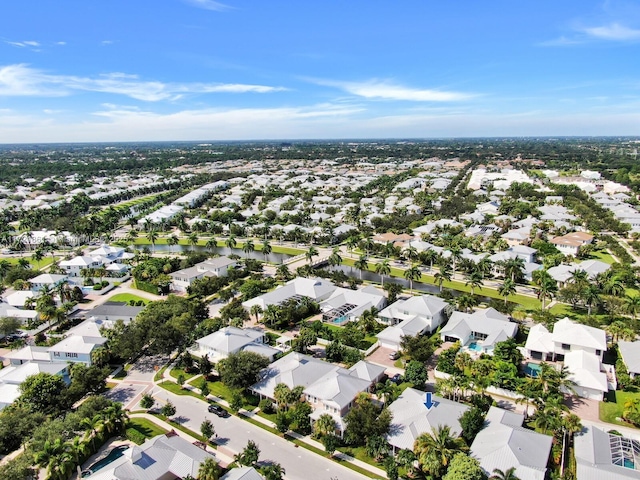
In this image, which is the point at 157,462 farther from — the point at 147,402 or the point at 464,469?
the point at 464,469

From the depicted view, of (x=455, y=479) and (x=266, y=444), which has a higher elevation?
(x=455, y=479)

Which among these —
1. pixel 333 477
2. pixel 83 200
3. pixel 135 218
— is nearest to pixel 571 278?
pixel 333 477

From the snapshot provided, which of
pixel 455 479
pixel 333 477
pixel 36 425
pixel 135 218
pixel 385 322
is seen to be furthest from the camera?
pixel 135 218

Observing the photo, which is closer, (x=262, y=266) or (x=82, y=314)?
(x=82, y=314)

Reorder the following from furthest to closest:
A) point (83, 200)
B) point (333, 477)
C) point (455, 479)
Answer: point (83, 200), point (333, 477), point (455, 479)

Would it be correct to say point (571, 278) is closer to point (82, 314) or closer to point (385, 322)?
point (385, 322)

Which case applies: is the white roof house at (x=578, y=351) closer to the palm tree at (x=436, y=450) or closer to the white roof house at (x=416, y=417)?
the white roof house at (x=416, y=417)

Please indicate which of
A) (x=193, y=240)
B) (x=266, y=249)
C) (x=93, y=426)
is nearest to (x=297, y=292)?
(x=266, y=249)
